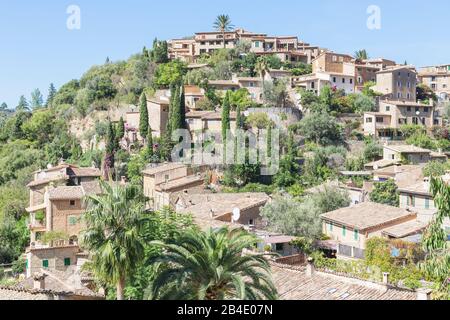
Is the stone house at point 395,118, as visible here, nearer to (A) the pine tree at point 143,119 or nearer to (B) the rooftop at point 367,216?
(A) the pine tree at point 143,119

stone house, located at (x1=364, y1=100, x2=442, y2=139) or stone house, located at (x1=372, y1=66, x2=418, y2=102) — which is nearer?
stone house, located at (x1=364, y1=100, x2=442, y2=139)

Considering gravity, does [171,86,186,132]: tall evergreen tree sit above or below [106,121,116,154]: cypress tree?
above

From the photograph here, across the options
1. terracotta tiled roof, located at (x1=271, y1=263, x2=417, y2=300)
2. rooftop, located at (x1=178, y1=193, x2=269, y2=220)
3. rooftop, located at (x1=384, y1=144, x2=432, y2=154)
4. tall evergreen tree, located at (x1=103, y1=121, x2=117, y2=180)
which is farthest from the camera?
tall evergreen tree, located at (x1=103, y1=121, x2=117, y2=180)

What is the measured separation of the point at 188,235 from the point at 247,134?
40941mm

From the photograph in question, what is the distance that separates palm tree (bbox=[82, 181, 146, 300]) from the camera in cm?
1326

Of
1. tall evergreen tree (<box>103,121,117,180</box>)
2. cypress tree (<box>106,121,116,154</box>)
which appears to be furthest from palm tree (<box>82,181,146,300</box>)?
cypress tree (<box>106,121,116,154</box>)

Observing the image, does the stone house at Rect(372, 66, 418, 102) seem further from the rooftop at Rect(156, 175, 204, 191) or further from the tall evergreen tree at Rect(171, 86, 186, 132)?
the rooftop at Rect(156, 175, 204, 191)

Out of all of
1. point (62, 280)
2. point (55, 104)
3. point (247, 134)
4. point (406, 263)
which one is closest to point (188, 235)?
point (62, 280)

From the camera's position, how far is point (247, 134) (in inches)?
2053

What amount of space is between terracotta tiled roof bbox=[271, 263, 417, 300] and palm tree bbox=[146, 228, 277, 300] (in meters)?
4.74

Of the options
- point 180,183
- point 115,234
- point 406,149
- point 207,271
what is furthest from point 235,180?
point 207,271

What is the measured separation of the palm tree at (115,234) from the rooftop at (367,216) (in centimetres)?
1867

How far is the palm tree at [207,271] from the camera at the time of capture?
10.6m

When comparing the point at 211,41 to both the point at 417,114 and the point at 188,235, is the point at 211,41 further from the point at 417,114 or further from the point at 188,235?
the point at 188,235
